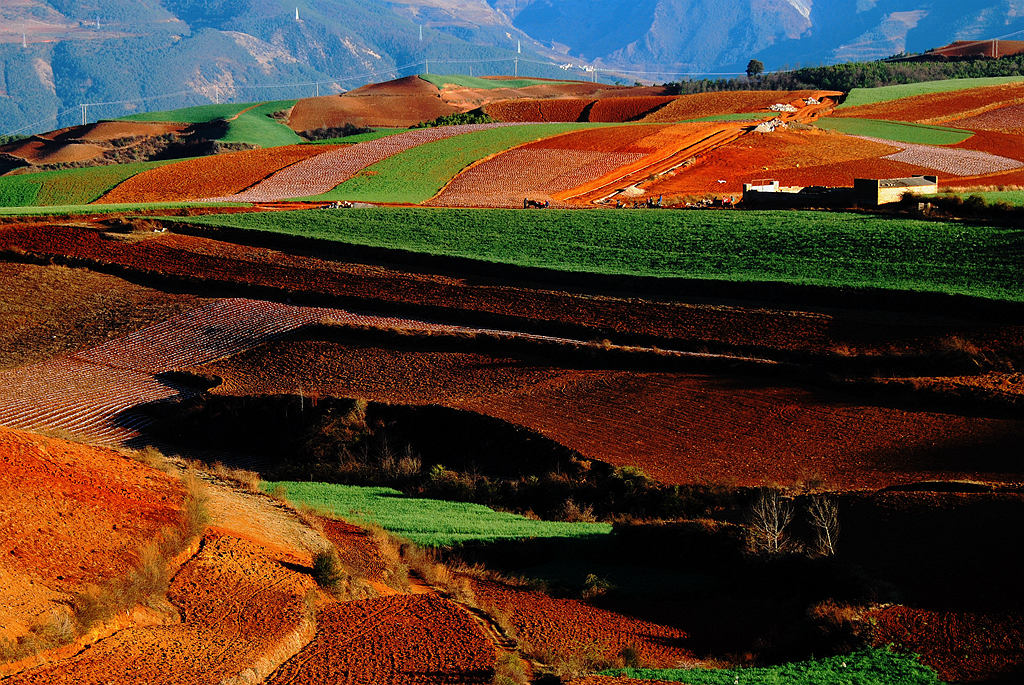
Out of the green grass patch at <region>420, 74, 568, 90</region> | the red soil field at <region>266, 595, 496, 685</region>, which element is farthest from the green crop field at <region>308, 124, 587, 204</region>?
the green grass patch at <region>420, 74, 568, 90</region>

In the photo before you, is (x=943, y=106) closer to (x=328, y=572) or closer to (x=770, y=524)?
(x=770, y=524)

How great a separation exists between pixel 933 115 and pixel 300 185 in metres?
47.4

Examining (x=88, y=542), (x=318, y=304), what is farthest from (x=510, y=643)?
(x=318, y=304)

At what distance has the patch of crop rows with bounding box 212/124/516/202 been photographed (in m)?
65.6

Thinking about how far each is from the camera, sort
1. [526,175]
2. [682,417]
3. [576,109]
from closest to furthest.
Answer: [682,417] → [526,175] → [576,109]

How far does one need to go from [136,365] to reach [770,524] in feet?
77.6

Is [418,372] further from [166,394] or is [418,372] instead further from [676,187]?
[676,187]

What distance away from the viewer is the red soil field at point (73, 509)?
620 inches

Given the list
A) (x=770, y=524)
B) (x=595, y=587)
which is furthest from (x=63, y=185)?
(x=770, y=524)

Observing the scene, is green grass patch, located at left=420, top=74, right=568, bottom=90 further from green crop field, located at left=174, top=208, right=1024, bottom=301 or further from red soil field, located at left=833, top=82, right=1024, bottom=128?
green crop field, located at left=174, top=208, right=1024, bottom=301

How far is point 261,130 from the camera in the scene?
343ft

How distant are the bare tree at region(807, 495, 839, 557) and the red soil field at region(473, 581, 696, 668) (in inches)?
116

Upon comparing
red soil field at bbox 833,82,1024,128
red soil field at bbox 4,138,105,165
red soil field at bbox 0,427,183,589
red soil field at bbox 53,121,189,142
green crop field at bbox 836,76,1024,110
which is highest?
green crop field at bbox 836,76,1024,110

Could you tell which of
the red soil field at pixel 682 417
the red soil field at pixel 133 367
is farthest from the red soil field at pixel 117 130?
the red soil field at pixel 682 417
